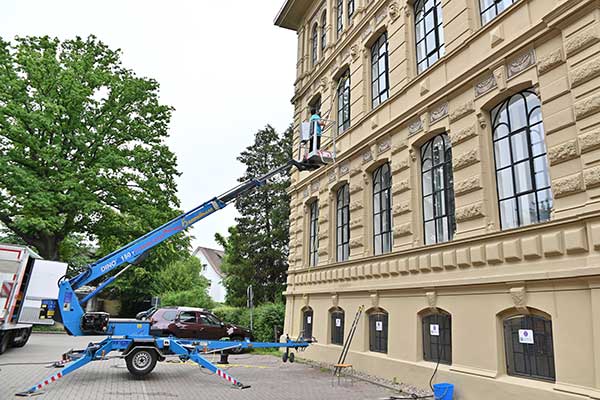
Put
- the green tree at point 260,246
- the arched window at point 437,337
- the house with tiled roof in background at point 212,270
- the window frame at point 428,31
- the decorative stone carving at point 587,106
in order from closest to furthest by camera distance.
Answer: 1. the decorative stone carving at point 587,106
2. the arched window at point 437,337
3. the window frame at point 428,31
4. the green tree at point 260,246
5. the house with tiled roof in background at point 212,270

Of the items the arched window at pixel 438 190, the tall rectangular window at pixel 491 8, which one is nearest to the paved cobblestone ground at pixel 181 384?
the arched window at pixel 438 190

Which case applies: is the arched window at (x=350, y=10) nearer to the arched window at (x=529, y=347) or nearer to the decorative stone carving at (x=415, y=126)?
the decorative stone carving at (x=415, y=126)

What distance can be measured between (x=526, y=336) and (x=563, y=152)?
11.1ft

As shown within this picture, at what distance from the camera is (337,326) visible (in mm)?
14648

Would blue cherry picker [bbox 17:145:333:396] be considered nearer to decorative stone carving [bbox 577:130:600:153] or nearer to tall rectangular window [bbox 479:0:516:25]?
decorative stone carving [bbox 577:130:600:153]

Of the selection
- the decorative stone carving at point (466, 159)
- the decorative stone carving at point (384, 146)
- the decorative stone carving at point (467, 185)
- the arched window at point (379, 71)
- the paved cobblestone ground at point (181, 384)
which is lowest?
the paved cobblestone ground at point (181, 384)

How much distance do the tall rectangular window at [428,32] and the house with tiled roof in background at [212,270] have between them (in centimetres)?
5215

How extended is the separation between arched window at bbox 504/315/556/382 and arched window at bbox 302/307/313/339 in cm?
905

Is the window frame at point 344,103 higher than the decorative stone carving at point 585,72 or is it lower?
higher

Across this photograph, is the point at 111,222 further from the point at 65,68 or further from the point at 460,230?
the point at 460,230

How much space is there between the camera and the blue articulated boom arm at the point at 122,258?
11625 millimetres

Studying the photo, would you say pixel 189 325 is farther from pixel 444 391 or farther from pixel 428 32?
pixel 428 32

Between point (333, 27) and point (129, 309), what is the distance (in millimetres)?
32105

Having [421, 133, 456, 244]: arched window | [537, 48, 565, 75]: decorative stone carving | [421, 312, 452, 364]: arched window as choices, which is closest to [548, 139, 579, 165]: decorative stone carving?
[537, 48, 565, 75]: decorative stone carving
